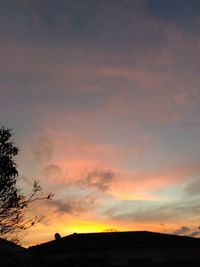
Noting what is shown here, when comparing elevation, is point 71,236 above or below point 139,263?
above

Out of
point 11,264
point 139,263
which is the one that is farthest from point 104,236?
point 11,264

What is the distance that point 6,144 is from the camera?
67.1ft

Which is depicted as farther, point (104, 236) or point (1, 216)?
point (104, 236)

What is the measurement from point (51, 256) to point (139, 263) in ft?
20.5

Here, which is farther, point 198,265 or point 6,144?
point 198,265

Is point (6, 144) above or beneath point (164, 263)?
above

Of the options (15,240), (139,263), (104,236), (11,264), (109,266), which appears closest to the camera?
(15,240)

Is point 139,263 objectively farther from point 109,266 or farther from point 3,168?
point 3,168

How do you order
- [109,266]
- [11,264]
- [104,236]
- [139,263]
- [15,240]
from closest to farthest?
1. [15,240]
2. [11,264]
3. [109,266]
4. [139,263]
5. [104,236]

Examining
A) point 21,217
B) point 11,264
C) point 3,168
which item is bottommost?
point 11,264

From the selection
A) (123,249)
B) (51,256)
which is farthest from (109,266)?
(51,256)

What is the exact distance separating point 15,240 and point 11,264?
Result: 1.96 m

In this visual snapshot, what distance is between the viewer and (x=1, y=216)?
19.0 meters

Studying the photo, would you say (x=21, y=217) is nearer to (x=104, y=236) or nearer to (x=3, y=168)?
(x=3, y=168)
